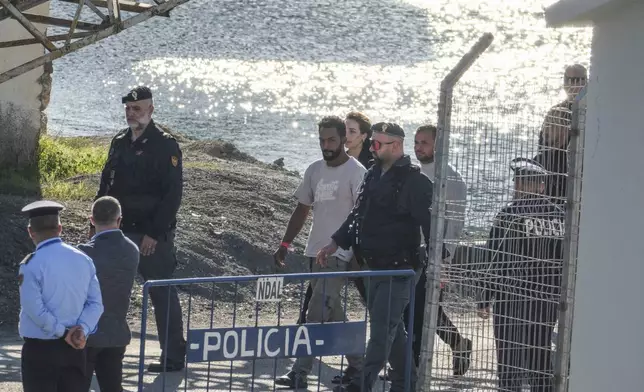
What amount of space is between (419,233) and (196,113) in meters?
21.8

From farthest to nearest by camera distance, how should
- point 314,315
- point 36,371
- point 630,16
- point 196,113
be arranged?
point 196,113 → point 314,315 → point 36,371 → point 630,16

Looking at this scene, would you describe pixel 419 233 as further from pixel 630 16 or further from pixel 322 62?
pixel 322 62

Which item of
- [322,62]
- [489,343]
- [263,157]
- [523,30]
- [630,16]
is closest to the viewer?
[630,16]

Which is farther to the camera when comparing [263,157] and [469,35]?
[469,35]

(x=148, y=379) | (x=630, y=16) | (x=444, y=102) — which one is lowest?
(x=148, y=379)

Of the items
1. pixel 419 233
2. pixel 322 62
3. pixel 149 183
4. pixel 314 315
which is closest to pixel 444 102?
pixel 419 233

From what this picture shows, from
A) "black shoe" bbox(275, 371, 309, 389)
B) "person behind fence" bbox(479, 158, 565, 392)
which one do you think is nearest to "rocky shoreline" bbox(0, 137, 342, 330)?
"black shoe" bbox(275, 371, 309, 389)

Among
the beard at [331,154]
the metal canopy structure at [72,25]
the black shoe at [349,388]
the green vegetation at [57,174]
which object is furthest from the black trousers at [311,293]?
the green vegetation at [57,174]

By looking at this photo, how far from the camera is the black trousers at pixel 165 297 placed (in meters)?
8.43

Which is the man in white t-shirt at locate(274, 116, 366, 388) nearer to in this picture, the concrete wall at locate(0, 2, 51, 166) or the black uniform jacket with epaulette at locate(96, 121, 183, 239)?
the black uniform jacket with epaulette at locate(96, 121, 183, 239)

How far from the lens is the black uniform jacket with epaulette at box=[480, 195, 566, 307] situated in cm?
688

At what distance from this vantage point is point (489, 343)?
7645 mm

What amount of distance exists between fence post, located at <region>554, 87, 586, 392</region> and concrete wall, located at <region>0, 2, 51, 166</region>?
7883mm

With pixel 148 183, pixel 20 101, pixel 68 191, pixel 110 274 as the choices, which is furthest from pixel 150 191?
pixel 20 101
